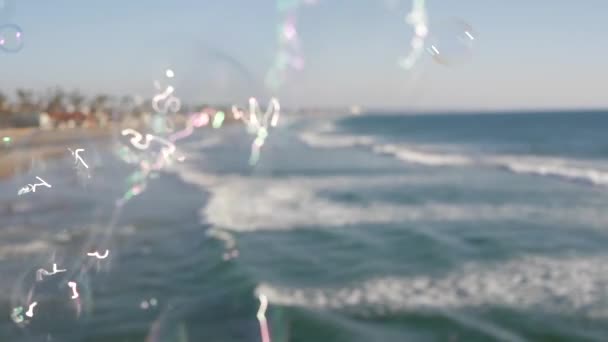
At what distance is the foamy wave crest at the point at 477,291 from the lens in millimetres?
7723

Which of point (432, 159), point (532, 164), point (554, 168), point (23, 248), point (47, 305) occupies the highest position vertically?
point (432, 159)

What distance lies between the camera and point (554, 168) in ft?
85.0

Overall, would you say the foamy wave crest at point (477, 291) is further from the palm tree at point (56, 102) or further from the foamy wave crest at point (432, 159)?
the palm tree at point (56, 102)

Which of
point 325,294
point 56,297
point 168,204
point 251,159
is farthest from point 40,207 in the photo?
point 251,159

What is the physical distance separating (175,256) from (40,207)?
7328mm

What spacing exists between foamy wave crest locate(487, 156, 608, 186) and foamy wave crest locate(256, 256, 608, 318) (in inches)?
518

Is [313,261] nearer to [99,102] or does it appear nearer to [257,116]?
[257,116]

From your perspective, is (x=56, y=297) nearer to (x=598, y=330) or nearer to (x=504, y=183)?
(x=598, y=330)

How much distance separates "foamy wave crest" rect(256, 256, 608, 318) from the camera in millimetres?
7723

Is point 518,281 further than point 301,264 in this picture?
No

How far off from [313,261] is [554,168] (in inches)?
762

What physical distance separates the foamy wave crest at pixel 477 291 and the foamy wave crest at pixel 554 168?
518 inches

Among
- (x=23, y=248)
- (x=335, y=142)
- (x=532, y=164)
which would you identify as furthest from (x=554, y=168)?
(x=335, y=142)

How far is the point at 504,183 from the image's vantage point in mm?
20438
